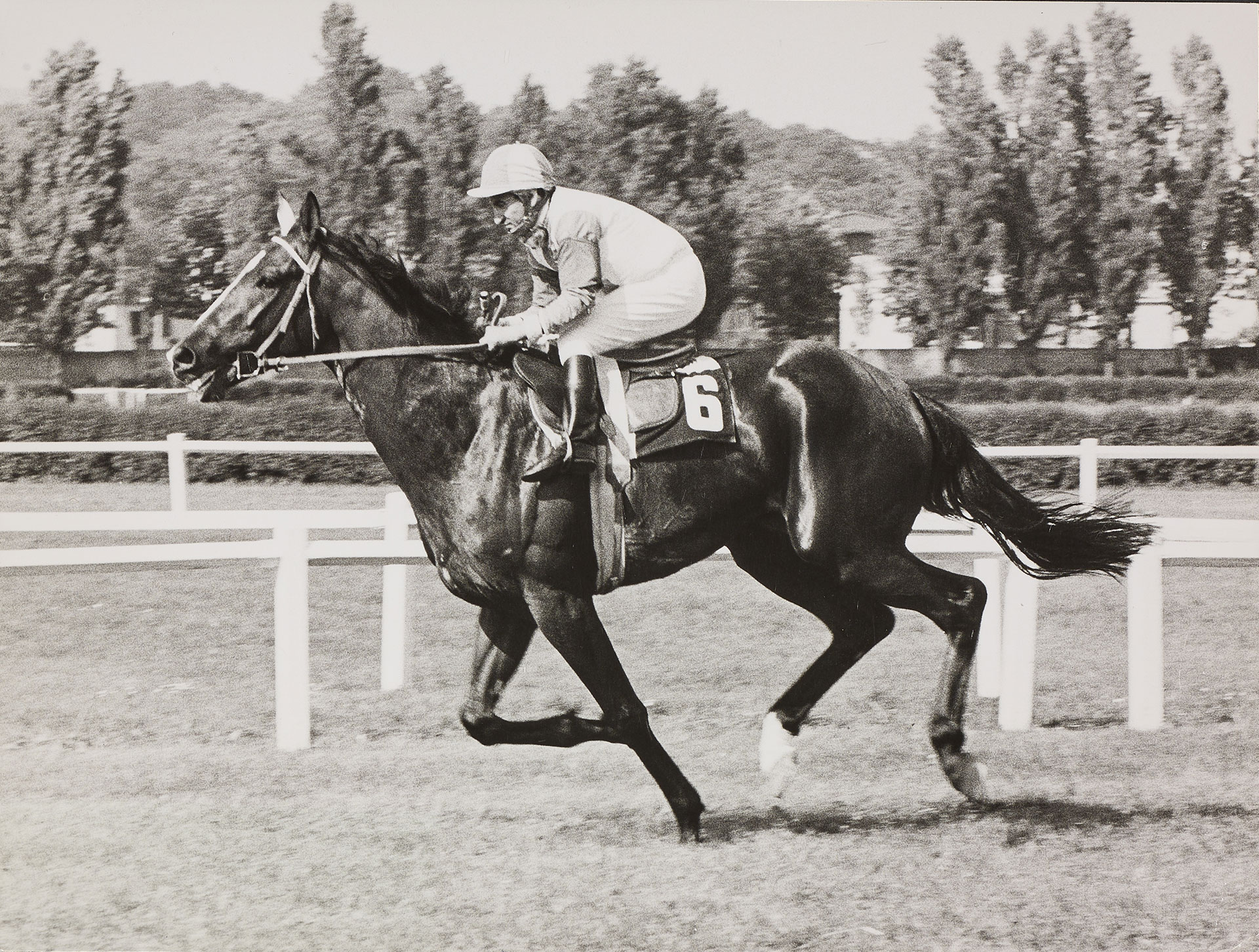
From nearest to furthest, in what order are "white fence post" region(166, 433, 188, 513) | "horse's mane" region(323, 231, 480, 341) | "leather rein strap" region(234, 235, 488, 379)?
"leather rein strap" region(234, 235, 488, 379) < "horse's mane" region(323, 231, 480, 341) < "white fence post" region(166, 433, 188, 513)

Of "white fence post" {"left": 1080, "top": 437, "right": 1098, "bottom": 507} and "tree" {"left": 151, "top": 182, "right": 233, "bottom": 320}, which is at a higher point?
"tree" {"left": 151, "top": 182, "right": 233, "bottom": 320}

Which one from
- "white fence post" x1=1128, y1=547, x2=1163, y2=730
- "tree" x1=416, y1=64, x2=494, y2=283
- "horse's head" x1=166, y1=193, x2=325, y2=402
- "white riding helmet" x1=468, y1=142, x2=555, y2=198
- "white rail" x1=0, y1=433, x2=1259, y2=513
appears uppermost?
"tree" x1=416, y1=64, x2=494, y2=283

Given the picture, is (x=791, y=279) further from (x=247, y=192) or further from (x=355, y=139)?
(x=247, y=192)

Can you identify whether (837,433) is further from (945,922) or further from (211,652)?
(211,652)

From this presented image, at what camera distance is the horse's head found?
388 cm

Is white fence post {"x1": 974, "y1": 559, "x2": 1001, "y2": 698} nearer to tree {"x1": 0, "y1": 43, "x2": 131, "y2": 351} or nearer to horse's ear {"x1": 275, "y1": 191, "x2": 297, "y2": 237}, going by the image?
horse's ear {"x1": 275, "y1": 191, "x2": 297, "y2": 237}

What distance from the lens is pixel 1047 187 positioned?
9.51m

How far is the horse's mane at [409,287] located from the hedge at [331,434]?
8.79m

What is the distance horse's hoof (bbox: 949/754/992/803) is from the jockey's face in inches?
87.6

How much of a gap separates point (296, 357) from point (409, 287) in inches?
16.6

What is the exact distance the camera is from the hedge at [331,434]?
12.6 m

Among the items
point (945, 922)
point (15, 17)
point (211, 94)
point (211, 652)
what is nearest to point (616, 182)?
point (211, 94)

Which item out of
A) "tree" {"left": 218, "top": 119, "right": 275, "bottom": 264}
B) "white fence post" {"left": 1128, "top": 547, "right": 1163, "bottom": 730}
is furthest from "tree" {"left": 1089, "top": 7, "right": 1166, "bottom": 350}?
"tree" {"left": 218, "top": 119, "right": 275, "bottom": 264}

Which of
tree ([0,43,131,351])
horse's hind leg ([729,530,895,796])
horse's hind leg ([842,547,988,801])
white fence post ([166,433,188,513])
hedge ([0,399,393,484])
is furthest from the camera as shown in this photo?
hedge ([0,399,393,484])
